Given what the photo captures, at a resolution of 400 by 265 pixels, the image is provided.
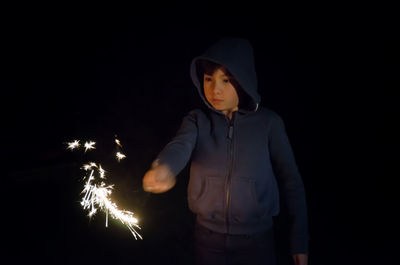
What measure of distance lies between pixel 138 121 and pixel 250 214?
218 cm

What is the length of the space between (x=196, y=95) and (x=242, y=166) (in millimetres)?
1587

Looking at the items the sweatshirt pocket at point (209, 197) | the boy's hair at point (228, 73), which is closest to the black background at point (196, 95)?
the sweatshirt pocket at point (209, 197)

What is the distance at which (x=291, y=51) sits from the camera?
9.95ft

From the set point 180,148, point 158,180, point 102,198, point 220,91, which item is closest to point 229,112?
point 220,91

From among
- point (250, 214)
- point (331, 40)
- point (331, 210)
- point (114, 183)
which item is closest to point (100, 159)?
point (114, 183)

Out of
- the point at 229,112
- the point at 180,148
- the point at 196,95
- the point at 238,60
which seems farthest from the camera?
the point at 196,95

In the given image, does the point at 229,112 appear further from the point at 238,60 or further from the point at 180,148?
the point at 180,148

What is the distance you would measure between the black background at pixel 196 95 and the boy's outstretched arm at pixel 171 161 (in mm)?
816

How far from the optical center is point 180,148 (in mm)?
1881

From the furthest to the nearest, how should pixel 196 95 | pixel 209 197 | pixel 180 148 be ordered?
1. pixel 196 95
2. pixel 209 197
3. pixel 180 148

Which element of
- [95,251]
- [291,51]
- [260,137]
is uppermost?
[291,51]

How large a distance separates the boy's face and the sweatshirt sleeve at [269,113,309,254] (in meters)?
0.40

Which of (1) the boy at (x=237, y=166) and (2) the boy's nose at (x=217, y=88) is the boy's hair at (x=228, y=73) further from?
(2) the boy's nose at (x=217, y=88)

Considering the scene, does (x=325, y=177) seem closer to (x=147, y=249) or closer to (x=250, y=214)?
(x=250, y=214)
